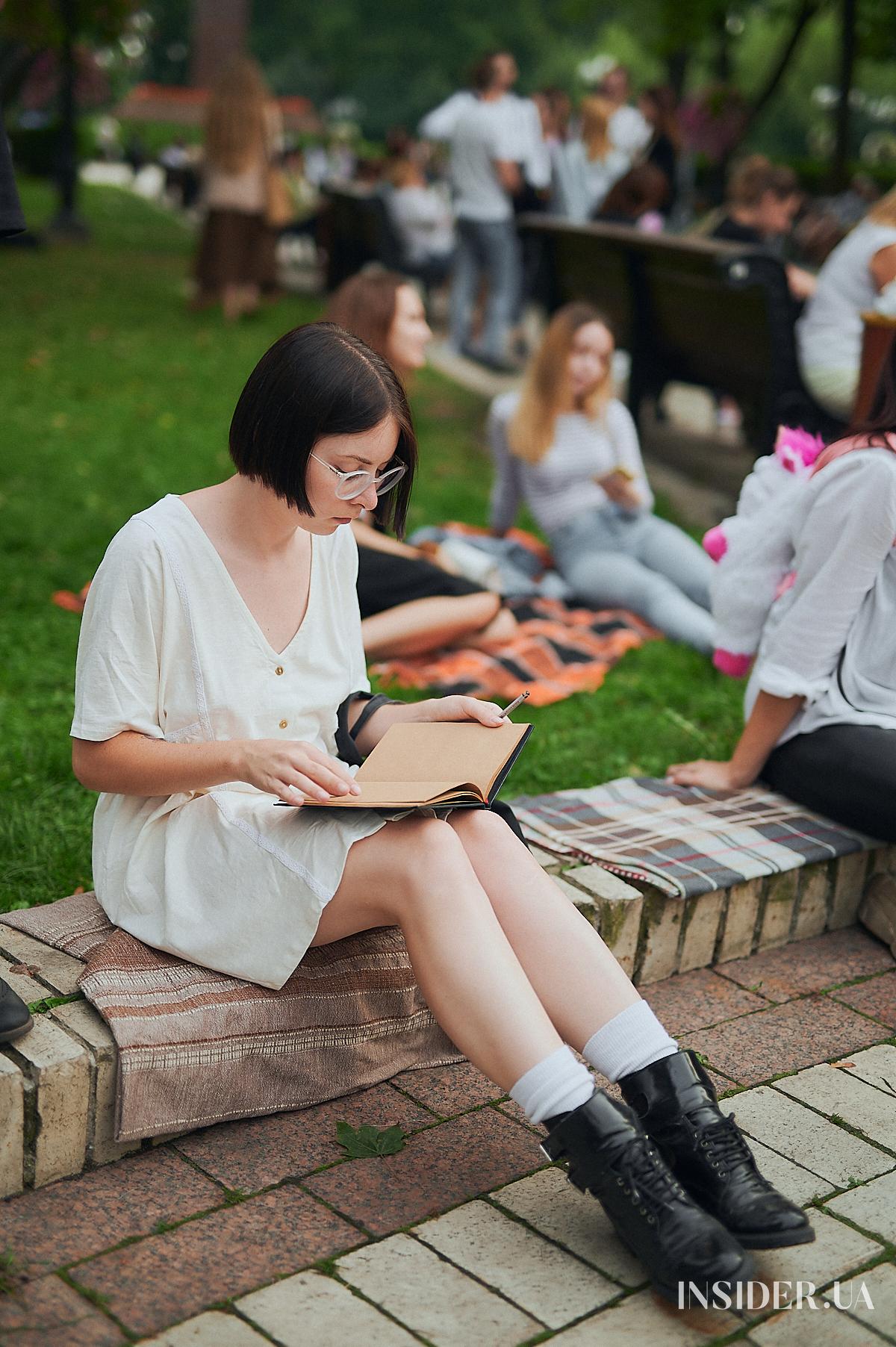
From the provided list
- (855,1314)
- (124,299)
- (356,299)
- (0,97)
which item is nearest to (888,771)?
(855,1314)

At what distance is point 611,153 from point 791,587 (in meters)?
8.94

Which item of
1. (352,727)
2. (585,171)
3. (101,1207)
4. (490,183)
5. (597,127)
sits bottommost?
(101,1207)

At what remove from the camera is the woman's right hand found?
2477 mm

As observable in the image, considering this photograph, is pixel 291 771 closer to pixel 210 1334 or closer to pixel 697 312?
pixel 210 1334

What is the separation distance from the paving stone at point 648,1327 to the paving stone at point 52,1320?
2.15ft

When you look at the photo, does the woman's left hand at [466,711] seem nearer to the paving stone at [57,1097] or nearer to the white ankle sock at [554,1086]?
the white ankle sock at [554,1086]

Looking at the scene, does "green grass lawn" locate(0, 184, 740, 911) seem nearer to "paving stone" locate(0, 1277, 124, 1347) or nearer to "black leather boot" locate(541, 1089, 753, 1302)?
"paving stone" locate(0, 1277, 124, 1347)

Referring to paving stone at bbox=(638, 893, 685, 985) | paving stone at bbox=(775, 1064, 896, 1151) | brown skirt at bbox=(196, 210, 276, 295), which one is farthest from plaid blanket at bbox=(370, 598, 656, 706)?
brown skirt at bbox=(196, 210, 276, 295)

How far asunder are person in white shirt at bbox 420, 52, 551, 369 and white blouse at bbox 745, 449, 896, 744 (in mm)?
7450

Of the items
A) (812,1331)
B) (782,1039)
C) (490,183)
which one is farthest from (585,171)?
(812,1331)

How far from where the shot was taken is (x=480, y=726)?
2787 millimetres

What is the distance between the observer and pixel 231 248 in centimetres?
1191

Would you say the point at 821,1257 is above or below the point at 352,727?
below

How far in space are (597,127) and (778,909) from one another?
30.4ft
